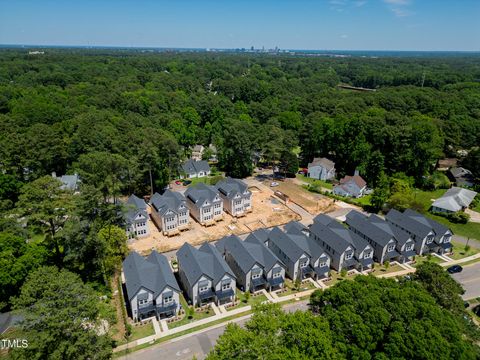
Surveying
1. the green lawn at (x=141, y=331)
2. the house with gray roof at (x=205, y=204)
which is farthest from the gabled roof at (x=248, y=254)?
the house with gray roof at (x=205, y=204)

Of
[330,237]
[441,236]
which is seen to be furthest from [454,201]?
[330,237]

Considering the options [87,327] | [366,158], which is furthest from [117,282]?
[366,158]

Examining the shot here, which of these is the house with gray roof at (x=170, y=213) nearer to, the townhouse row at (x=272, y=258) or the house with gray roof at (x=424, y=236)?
the townhouse row at (x=272, y=258)

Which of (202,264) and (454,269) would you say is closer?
(202,264)

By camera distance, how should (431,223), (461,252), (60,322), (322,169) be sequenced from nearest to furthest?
1. (60,322)
2. (461,252)
3. (431,223)
4. (322,169)

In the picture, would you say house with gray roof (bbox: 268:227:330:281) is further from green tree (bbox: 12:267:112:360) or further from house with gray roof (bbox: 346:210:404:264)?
green tree (bbox: 12:267:112:360)

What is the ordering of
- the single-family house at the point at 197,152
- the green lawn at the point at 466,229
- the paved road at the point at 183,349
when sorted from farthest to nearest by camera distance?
the single-family house at the point at 197,152 → the green lawn at the point at 466,229 → the paved road at the point at 183,349

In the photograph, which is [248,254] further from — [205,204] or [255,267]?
[205,204]
